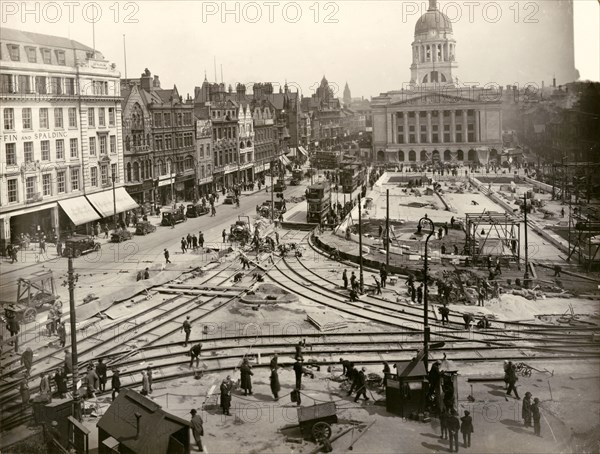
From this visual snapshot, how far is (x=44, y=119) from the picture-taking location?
43406mm

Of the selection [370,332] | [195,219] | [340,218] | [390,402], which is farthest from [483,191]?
[390,402]

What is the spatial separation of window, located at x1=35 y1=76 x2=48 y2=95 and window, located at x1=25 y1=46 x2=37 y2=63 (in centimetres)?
121

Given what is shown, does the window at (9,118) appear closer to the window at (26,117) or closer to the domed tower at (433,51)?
the window at (26,117)

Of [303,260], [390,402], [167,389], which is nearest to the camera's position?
[390,402]

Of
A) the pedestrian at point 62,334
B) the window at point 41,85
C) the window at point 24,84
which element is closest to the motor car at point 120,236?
the window at point 41,85

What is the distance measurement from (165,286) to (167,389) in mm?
14063

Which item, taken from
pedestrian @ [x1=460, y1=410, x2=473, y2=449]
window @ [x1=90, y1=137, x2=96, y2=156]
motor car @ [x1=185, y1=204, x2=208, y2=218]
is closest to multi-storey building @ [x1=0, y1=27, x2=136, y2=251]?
window @ [x1=90, y1=137, x2=96, y2=156]

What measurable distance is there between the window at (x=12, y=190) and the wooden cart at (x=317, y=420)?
29842 mm

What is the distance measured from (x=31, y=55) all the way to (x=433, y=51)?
111m

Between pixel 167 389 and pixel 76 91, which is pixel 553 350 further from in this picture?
pixel 76 91

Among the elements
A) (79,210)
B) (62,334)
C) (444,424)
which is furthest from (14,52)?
(444,424)

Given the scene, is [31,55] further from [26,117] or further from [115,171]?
[115,171]

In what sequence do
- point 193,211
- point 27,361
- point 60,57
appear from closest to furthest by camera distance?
point 27,361 → point 60,57 → point 193,211

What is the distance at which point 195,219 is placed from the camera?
59.5 m
